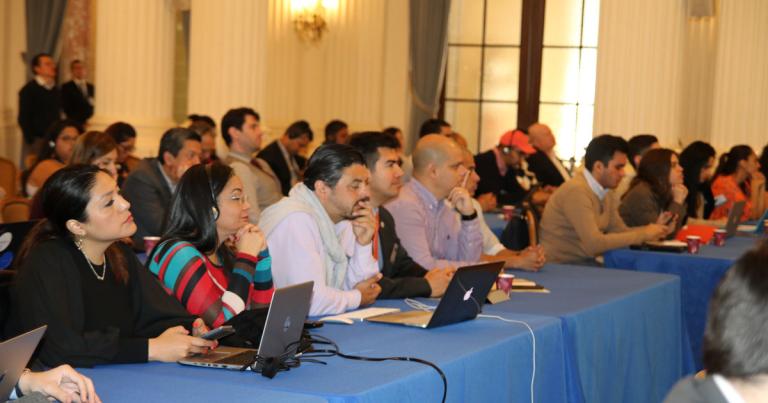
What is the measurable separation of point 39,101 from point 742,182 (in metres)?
5.99

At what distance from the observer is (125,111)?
8641 millimetres

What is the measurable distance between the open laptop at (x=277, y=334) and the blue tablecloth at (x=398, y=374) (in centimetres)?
5

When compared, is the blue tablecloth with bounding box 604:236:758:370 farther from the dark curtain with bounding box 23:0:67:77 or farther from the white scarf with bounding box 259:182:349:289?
the dark curtain with bounding box 23:0:67:77

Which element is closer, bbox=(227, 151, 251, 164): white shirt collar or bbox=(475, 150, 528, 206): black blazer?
bbox=(227, 151, 251, 164): white shirt collar

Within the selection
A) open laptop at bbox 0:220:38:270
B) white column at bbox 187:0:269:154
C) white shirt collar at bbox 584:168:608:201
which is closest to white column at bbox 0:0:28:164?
white column at bbox 187:0:269:154

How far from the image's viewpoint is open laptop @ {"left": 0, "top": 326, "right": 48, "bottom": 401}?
223 centimetres

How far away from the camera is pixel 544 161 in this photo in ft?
31.5

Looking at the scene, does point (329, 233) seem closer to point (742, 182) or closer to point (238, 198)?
point (238, 198)

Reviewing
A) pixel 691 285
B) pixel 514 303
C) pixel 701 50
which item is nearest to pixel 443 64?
pixel 701 50

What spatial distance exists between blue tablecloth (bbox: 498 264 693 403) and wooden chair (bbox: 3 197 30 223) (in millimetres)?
2239

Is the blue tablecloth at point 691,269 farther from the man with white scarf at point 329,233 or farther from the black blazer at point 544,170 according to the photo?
the black blazer at point 544,170

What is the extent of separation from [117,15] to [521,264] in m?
4.91

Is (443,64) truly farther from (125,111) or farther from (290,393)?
(290,393)

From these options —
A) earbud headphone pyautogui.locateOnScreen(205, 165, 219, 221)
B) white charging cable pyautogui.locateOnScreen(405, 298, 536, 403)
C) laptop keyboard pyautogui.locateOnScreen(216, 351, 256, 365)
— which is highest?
earbud headphone pyautogui.locateOnScreen(205, 165, 219, 221)
